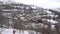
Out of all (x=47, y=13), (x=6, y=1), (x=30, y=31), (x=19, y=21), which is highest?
(x=6, y=1)

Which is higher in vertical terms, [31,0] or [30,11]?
[31,0]

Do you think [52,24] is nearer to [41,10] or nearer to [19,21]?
[41,10]

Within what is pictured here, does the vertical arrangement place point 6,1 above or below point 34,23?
above

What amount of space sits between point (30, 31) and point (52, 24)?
11.0 inches

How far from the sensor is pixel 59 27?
122 cm

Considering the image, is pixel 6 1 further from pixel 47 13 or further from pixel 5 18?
pixel 47 13

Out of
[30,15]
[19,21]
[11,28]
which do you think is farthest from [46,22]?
[11,28]

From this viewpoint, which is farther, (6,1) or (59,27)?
(6,1)

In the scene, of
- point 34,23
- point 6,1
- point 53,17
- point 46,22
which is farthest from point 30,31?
point 6,1

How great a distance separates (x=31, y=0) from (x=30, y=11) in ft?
0.46

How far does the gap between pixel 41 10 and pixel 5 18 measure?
47cm

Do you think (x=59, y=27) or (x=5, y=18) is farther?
(x=5, y=18)

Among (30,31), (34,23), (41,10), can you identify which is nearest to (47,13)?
(41,10)

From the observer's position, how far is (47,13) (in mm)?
1278
